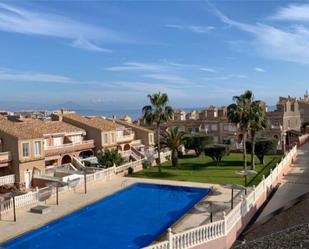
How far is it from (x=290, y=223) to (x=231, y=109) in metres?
24.0

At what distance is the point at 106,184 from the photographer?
35.0m

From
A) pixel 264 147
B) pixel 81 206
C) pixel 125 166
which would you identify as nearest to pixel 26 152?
pixel 125 166

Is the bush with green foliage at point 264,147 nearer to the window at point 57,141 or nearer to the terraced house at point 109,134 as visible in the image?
the terraced house at point 109,134

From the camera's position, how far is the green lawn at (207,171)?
3522cm

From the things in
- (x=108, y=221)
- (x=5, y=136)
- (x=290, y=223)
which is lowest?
(x=108, y=221)

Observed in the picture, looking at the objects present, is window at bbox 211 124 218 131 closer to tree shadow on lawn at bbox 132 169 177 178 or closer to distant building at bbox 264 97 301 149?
distant building at bbox 264 97 301 149

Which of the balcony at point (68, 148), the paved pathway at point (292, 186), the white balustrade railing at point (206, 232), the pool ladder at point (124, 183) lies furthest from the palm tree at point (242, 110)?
the balcony at point (68, 148)

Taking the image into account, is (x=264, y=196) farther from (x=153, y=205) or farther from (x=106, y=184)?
(x=106, y=184)

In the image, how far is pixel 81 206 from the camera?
90.3ft

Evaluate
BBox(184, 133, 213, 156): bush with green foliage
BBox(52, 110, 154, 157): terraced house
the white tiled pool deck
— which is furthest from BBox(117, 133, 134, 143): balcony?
the white tiled pool deck

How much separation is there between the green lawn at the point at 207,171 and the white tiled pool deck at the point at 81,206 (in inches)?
85.1

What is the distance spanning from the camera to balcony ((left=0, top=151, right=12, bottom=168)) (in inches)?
1335

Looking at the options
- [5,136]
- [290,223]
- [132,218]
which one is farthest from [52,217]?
[290,223]

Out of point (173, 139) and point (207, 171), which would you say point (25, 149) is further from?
point (207, 171)
